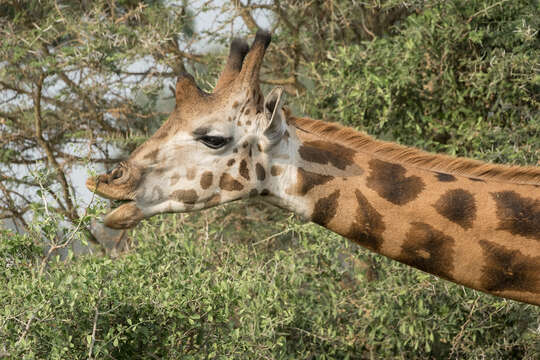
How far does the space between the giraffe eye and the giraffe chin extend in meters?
0.51

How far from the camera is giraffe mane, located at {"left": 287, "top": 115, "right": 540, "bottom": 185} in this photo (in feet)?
12.1

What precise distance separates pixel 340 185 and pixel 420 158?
0.49 meters

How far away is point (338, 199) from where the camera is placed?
3.68 m

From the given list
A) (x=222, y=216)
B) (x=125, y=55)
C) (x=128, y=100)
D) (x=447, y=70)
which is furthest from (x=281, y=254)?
(x=128, y=100)

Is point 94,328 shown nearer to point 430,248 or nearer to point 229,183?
point 229,183

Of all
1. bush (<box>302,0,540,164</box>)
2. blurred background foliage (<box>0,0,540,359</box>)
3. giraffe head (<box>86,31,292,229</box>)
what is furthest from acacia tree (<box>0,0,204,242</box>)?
giraffe head (<box>86,31,292,229</box>)

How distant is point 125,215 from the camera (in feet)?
11.8

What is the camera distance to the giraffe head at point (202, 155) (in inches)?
143

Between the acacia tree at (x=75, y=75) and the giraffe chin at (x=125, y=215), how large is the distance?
470cm

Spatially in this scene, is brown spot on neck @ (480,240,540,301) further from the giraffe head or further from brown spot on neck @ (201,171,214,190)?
brown spot on neck @ (201,171,214,190)

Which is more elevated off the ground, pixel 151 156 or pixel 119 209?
pixel 151 156

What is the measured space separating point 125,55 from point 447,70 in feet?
12.4

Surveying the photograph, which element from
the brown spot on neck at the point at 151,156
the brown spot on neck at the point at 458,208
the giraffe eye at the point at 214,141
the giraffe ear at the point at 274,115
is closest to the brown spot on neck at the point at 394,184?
the brown spot on neck at the point at 458,208

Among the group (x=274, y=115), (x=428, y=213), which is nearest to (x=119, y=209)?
(x=274, y=115)
